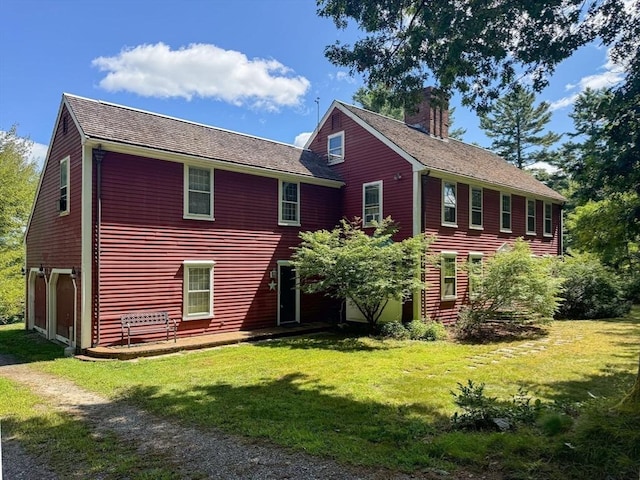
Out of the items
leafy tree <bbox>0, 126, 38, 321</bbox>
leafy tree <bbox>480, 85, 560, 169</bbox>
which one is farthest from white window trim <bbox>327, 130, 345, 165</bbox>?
leafy tree <bbox>480, 85, 560, 169</bbox>

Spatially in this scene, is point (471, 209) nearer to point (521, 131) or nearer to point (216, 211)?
point (216, 211)

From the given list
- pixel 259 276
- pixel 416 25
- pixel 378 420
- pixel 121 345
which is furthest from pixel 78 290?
pixel 416 25

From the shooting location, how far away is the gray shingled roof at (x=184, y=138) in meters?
11.6

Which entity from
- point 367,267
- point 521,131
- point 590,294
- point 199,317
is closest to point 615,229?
point 367,267

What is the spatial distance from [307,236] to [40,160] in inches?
961

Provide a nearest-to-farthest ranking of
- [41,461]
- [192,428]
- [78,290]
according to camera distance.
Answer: [41,461] → [192,428] → [78,290]

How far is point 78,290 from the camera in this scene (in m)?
11.0

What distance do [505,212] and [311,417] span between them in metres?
15.6

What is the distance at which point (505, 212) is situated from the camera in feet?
60.9

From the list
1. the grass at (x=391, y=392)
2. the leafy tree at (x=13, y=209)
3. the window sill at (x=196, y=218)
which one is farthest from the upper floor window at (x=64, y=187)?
the leafy tree at (x=13, y=209)

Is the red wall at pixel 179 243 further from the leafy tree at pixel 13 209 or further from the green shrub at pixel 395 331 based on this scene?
the leafy tree at pixel 13 209

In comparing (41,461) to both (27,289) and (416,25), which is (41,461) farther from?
(27,289)

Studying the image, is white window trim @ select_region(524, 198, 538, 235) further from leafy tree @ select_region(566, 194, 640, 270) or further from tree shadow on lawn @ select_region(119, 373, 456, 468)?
tree shadow on lawn @ select_region(119, 373, 456, 468)

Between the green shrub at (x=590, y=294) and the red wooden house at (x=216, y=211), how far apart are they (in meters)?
3.06
